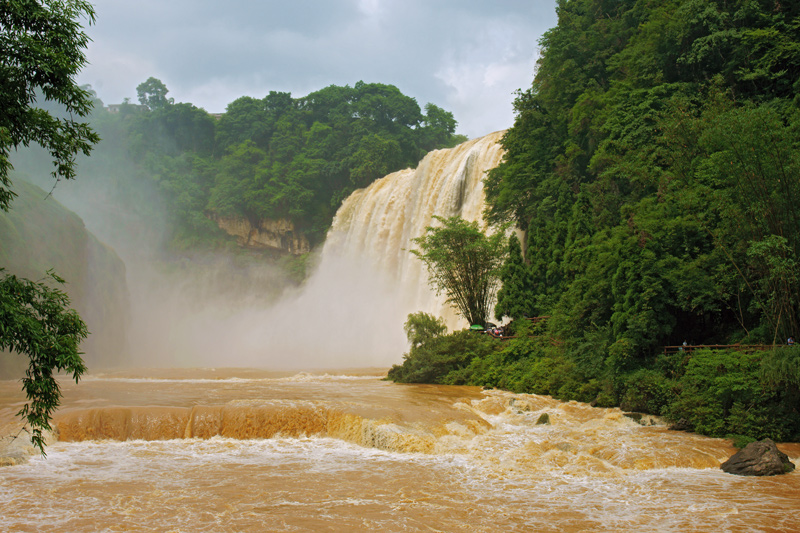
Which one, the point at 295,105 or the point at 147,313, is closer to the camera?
the point at 147,313

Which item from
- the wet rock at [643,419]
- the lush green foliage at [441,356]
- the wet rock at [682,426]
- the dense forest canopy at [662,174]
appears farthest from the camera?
the lush green foliage at [441,356]

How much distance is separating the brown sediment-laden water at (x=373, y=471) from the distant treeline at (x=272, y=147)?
4343 centimetres

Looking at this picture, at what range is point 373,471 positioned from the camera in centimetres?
1096

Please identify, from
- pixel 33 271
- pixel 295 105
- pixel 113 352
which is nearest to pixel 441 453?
pixel 33 271

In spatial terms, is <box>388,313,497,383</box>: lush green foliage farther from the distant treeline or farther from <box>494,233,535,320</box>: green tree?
the distant treeline

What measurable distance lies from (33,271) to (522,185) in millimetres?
26020

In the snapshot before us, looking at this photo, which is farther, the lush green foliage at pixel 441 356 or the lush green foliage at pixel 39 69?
the lush green foliage at pixel 441 356

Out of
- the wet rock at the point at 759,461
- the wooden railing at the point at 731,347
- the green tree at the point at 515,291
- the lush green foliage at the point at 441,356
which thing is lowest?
the wet rock at the point at 759,461

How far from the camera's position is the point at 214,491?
9.66 m

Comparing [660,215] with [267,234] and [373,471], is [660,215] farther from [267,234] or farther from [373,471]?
[267,234]

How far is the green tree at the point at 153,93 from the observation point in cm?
7631

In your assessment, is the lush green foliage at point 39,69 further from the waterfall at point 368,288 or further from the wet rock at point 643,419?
the waterfall at point 368,288

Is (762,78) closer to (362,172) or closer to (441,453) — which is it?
(441,453)

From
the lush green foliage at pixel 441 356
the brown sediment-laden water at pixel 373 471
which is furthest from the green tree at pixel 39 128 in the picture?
the lush green foliage at pixel 441 356
